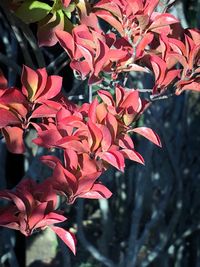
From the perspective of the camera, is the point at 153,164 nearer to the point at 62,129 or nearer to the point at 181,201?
A: the point at 181,201

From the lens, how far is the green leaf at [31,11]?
1454 millimetres

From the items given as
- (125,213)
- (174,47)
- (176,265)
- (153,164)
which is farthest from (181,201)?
(174,47)

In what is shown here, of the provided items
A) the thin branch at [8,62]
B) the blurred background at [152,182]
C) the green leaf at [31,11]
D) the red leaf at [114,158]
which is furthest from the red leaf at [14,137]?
the blurred background at [152,182]

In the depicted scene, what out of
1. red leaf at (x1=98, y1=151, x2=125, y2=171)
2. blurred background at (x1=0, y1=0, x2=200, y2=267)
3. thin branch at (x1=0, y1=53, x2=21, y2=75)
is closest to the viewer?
red leaf at (x1=98, y1=151, x2=125, y2=171)

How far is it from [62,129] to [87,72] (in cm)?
17

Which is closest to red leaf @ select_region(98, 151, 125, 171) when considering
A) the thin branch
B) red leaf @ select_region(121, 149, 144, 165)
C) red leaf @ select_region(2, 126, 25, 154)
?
red leaf @ select_region(121, 149, 144, 165)

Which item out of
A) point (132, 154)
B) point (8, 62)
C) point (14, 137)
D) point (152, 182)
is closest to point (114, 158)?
point (132, 154)

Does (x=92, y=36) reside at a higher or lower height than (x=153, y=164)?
higher

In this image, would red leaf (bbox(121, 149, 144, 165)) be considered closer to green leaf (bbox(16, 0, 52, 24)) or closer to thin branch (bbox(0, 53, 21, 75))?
green leaf (bbox(16, 0, 52, 24))

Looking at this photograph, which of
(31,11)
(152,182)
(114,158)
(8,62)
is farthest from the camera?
(152,182)

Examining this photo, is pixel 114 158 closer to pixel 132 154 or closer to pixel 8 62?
pixel 132 154

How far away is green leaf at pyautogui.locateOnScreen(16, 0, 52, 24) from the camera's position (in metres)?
1.45

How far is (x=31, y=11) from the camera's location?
4.77 ft

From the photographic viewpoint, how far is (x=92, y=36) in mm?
1403
